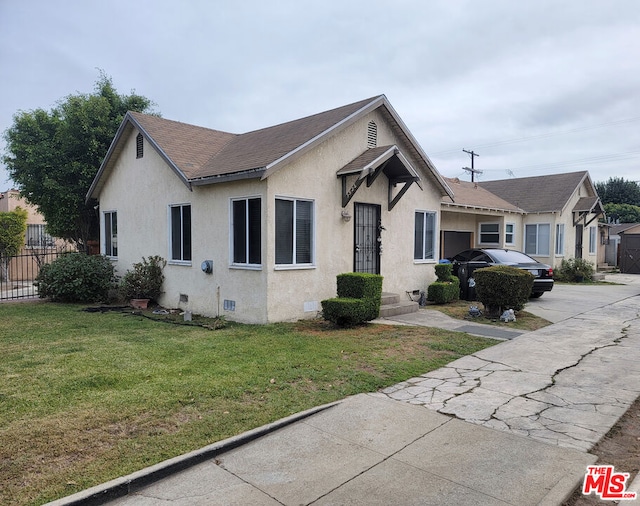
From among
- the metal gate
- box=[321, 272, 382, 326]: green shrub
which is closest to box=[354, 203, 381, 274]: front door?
box=[321, 272, 382, 326]: green shrub

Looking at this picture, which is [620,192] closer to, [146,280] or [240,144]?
[240,144]

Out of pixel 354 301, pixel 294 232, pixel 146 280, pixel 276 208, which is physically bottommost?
pixel 354 301

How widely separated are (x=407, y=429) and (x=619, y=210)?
59596 millimetres

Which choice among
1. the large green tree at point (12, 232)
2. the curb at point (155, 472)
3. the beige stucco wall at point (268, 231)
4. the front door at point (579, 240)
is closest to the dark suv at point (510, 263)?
the beige stucco wall at point (268, 231)

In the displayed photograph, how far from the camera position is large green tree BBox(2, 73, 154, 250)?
15.8m

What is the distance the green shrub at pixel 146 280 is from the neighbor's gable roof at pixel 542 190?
62.6 ft

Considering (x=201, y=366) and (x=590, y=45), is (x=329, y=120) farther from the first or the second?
(x=590, y=45)

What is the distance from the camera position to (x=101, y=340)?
25.6 ft

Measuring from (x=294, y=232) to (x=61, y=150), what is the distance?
1166cm

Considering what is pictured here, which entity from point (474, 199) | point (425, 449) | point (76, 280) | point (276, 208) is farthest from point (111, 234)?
point (474, 199)

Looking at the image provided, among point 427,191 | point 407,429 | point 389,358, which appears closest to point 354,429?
point 407,429

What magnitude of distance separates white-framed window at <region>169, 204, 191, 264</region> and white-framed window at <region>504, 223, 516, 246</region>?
16552 millimetres

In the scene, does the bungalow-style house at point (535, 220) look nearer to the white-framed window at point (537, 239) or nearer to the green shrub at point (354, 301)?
the white-framed window at point (537, 239)

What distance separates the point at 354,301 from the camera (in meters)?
8.66
